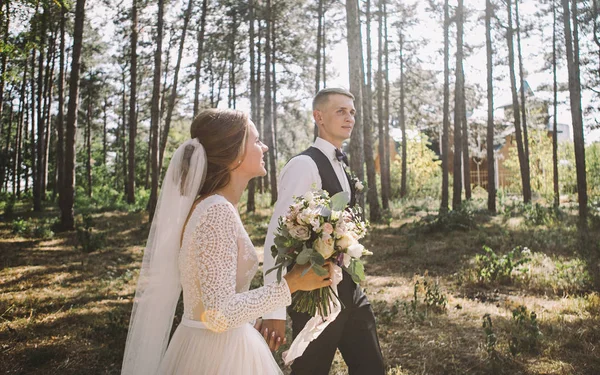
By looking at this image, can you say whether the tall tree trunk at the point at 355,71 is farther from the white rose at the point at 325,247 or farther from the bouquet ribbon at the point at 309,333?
the white rose at the point at 325,247

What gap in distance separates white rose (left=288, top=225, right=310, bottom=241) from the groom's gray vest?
0.93 metres

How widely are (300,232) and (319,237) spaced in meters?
0.11

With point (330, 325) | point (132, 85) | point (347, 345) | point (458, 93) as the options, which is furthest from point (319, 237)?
point (132, 85)

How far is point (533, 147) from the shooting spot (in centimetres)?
3516

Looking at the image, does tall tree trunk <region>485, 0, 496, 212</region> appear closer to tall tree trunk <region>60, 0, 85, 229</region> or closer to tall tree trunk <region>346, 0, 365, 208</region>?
tall tree trunk <region>346, 0, 365, 208</region>

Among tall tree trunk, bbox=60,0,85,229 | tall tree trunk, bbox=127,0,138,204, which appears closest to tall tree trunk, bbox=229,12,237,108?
tall tree trunk, bbox=127,0,138,204

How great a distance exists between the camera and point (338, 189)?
11.8ft

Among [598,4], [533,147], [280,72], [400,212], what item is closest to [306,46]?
[280,72]

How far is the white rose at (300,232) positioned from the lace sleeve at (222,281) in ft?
0.99

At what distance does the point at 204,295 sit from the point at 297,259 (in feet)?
1.68

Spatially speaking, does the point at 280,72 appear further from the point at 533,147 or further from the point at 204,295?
the point at 204,295

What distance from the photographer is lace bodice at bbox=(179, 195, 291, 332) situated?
212cm

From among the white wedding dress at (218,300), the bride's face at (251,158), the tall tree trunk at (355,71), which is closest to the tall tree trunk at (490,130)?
the tall tree trunk at (355,71)

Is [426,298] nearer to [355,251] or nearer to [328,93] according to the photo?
[328,93]
